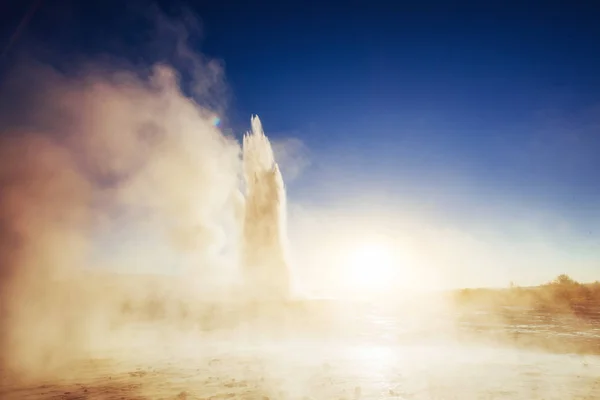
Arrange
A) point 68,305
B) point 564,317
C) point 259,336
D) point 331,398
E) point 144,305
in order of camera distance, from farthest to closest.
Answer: point 564,317, point 144,305, point 259,336, point 68,305, point 331,398

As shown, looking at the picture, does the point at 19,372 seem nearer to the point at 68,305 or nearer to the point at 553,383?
the point at 68,305

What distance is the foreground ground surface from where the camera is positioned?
10977 mm

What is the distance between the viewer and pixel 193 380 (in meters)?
12.2

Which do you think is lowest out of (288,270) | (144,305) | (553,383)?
(553,383)

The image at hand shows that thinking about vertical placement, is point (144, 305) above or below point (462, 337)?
above

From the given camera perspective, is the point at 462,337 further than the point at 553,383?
Yes

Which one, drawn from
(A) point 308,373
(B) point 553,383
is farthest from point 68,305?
(B) point 553,383

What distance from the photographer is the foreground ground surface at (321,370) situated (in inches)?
432

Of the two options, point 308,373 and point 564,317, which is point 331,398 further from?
point 564,317

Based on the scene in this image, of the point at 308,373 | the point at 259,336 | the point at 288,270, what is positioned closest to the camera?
the point at 308,373

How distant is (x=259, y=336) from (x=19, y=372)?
11.3 metres

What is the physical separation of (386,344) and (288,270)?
669 inches

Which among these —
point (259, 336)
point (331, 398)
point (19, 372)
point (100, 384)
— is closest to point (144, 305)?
point (259, 336)

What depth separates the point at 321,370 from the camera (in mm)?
13414
